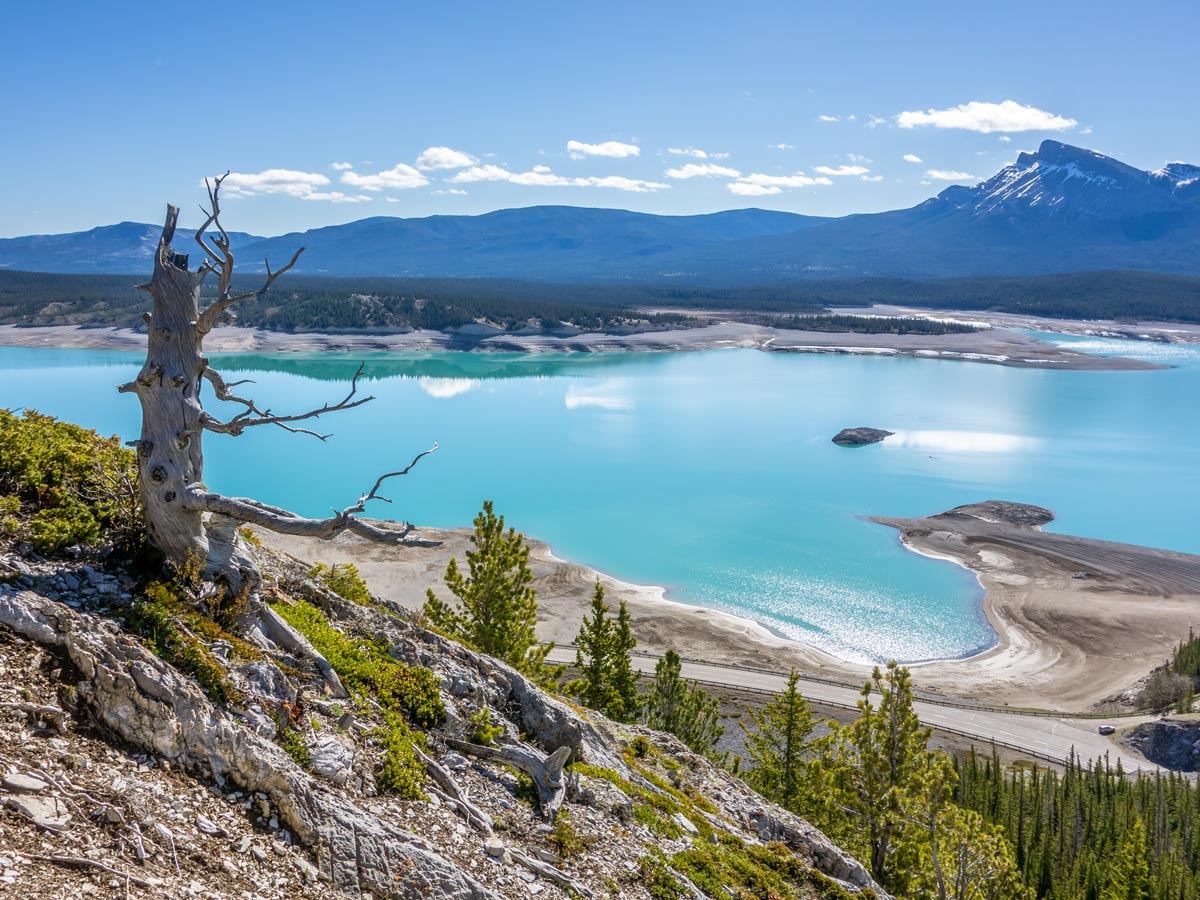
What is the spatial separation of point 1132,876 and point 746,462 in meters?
53.3

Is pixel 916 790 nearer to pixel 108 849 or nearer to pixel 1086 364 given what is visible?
pixel 108 849

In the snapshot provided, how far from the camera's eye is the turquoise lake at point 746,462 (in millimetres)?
49625

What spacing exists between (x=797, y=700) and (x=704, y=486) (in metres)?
43.6

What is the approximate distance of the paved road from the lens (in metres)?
33.2

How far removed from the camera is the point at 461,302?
17625 cm

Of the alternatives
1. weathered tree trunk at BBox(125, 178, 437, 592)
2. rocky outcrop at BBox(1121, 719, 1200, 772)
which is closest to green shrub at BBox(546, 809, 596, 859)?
weathered tree trunk at BBox(125, 178, 437, 592)

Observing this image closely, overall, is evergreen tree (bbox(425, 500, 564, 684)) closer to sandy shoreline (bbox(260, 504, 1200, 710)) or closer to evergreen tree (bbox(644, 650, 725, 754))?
evergreen tree (bbox(644, 650, 725, 754))

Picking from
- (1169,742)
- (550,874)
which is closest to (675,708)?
(550,874)

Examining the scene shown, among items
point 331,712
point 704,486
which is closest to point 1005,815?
point 331,712

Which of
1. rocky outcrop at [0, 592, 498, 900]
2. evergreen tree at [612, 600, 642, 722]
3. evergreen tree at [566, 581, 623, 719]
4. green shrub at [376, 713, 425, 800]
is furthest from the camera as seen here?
evergreen tree at [612, 600, 642, 722]

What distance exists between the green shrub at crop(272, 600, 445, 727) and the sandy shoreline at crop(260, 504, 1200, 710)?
29491 millimetres

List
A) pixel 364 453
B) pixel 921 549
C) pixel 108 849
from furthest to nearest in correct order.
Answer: pixel 364 453
pixel 921 549
pixel 108 849

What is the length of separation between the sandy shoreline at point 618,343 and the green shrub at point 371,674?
138107mm

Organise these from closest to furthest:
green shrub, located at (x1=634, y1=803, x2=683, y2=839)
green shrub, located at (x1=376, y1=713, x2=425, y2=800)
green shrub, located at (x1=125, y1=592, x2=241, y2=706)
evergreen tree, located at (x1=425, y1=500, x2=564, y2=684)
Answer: green shrub, located at (x1=125, y1=592, x2=241, y2=706) < green shrub, located at (x1=376, y1=713, x2=425, y2=800) < green shrub, located at (x1=634, y1=803, x2=683, y2=839) < evergreen tree, located at (x1=425, y1=500, x2=564, y2=684)
